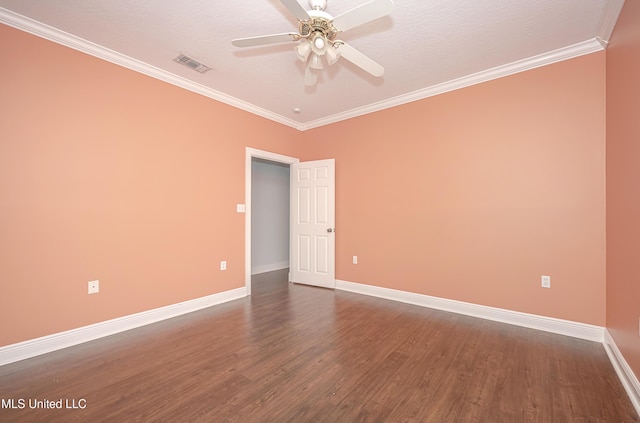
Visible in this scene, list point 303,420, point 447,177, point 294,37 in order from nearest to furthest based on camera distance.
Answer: point 303,420
point 294,37
point 447,177

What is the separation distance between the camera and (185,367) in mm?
2088

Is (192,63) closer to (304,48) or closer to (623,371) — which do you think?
(304,48)

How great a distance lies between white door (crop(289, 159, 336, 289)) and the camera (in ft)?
14.2

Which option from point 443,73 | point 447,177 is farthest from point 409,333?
point 443,73

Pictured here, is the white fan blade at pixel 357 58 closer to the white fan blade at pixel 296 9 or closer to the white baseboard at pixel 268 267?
the white fan blade at pixel 296 9

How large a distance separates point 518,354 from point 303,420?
1931mm

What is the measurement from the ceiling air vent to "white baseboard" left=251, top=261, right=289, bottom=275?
11.9ft

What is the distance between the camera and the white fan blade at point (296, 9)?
1.63 meters

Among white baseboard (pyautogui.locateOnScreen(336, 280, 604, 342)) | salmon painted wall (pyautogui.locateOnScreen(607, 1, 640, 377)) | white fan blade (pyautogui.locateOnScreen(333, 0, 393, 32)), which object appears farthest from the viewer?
white baseboard (pyautogui.locateOnScreen(336, 280, 604, 342))

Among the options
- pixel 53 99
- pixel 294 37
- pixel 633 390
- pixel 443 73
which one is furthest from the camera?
pixel 443 73

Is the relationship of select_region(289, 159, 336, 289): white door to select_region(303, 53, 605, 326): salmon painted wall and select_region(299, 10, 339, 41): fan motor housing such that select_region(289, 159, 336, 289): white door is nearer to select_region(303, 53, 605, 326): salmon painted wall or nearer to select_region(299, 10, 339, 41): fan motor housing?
select_region(303, 53, 605, 326): salmon painted wall

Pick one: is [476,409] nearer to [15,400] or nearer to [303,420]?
[303,420]

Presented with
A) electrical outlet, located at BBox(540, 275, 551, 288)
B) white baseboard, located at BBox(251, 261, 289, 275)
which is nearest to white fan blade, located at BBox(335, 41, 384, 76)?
electrical outlet, located at BBox(540, 275, 551, 288)

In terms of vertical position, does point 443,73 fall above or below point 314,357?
above
